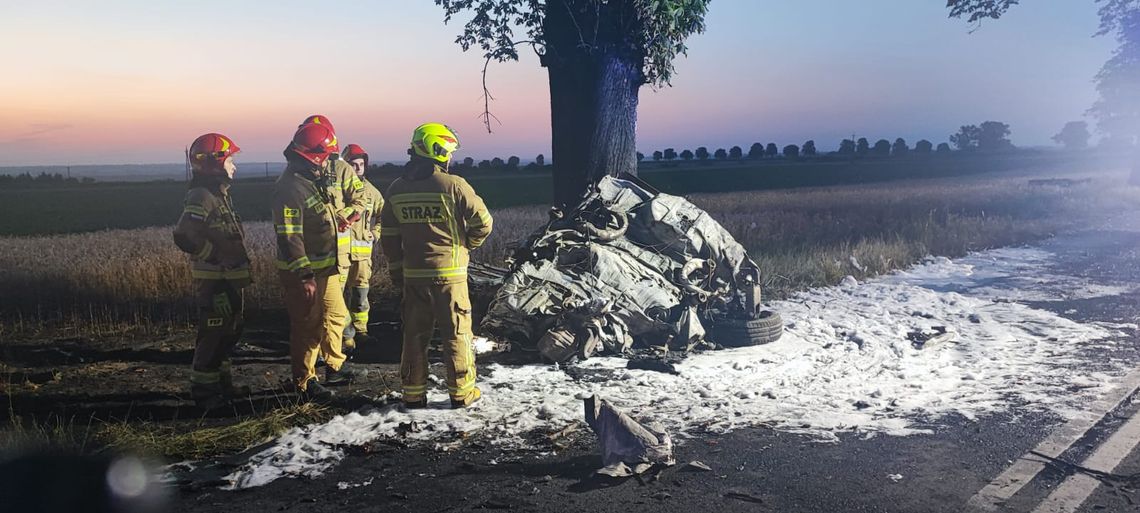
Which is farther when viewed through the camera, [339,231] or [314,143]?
[339,231]

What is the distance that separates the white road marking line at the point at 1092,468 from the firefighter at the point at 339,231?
5.00 metres

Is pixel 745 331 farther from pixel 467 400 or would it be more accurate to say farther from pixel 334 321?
pixel 334 321

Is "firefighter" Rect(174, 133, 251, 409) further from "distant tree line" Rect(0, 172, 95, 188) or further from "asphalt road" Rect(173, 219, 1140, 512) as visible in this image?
"distant tree line" Rect(0, 172, 95, 188)

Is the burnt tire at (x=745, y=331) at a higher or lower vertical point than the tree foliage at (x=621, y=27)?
lower

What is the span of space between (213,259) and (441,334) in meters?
1.81

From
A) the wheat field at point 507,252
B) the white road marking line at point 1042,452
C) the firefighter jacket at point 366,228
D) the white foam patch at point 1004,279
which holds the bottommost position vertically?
the white foam patch at point 1004,279

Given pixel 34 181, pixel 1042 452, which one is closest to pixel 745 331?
pixel 1042 452

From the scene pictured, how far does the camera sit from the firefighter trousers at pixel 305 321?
609 cm

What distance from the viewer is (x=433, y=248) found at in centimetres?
573

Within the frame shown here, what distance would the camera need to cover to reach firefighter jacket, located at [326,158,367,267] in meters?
6.54

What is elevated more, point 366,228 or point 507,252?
point 366,228

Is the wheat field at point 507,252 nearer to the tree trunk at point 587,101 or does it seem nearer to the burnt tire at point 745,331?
the tree trunk at point 587,101

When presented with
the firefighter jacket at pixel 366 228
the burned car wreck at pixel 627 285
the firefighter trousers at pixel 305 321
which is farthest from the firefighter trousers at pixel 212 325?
the burned car wreck at pixel 627 285

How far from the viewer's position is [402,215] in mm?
5750
